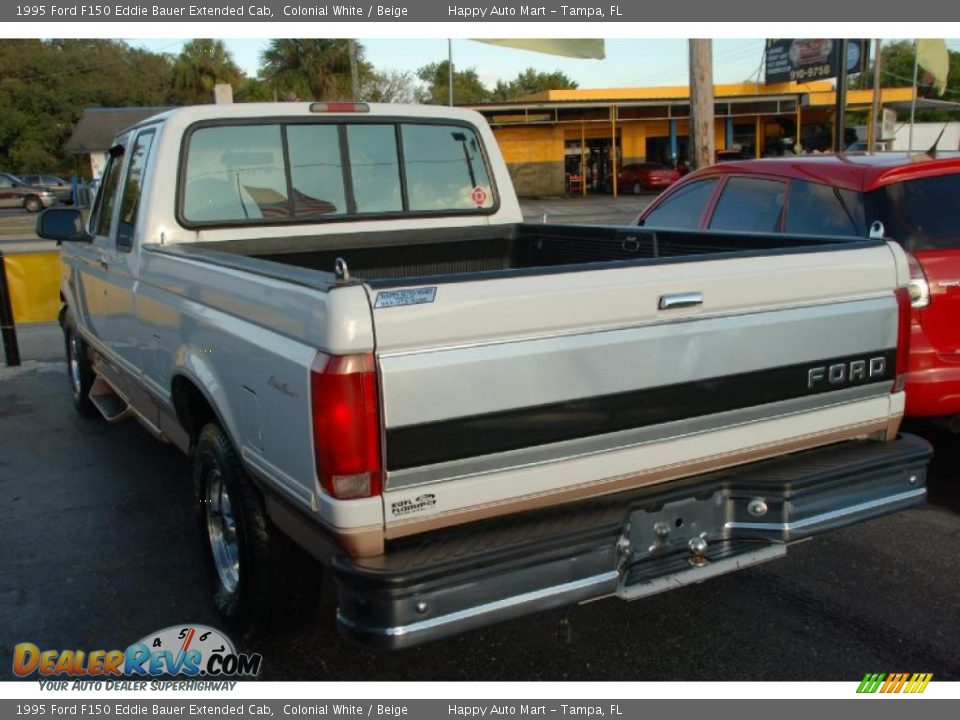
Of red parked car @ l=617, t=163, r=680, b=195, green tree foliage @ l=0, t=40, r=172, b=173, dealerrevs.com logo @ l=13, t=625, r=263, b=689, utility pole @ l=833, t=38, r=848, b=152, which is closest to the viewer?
dealerrevs.com logo @ l=13, t=625, r=263, b=689

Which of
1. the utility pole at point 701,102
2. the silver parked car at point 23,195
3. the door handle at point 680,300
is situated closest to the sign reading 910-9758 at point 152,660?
the door handle at point 680,300

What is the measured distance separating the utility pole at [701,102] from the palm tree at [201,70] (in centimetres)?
4907

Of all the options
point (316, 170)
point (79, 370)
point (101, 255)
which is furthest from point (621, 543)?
point (79, 370)

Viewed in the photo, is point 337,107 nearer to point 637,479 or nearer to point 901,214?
point 637,479

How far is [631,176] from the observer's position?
41031mm

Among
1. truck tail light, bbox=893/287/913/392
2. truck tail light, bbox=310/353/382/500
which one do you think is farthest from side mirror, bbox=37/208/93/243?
truck tail light, bbox=893/287/913/392

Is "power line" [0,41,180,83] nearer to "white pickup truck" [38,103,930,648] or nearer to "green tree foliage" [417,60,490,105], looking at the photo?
"green tree foliage" [417,60,490,105]

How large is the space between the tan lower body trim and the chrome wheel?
1.14 metres

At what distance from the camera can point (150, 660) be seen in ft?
11.4

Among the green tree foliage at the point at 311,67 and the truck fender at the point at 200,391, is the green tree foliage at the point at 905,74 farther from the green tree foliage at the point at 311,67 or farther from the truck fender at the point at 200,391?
the truck fender at the point at 200,391

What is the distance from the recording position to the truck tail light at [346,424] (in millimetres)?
2484

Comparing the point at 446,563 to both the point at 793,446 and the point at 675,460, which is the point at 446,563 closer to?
the point at 675,460

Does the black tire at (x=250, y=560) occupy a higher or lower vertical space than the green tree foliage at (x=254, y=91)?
lower

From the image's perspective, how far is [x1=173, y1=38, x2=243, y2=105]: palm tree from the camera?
58.0 metres
